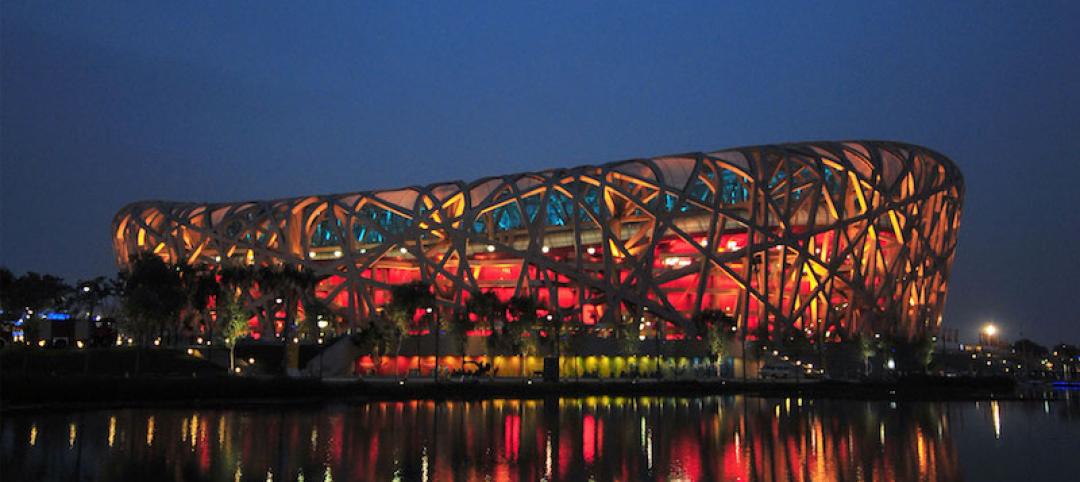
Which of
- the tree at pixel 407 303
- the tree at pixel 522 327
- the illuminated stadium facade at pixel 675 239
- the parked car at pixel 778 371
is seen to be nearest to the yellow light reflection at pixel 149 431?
the tree at pixel 407 303

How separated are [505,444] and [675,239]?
183 ft

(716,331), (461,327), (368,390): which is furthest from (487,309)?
(368,390)

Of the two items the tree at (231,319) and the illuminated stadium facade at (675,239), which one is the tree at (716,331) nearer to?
the illuminated stadium facade at (675,239)

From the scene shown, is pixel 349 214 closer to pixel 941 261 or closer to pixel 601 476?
pixel 941 261

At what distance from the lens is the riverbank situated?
33.0 m

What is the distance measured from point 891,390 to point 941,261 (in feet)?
98.6

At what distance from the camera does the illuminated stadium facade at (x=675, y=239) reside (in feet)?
234

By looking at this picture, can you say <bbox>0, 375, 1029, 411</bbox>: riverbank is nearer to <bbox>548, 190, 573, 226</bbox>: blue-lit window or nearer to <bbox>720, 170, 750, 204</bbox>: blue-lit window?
<bbox>720, 170, 750, 204</bbox>: blue-lit window

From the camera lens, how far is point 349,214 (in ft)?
264

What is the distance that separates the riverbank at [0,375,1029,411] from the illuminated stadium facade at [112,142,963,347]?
1481 cm

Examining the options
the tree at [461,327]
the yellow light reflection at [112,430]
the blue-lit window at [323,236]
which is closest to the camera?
the yellow light reflection at [112,430]

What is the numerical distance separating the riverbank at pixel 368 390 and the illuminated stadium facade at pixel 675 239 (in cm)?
1481

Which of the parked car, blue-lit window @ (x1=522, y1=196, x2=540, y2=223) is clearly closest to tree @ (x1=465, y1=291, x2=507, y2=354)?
blue-lit window @ (x1=522, y1=196, x2=540, y2=223)

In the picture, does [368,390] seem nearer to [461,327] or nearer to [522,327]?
[461,327]
